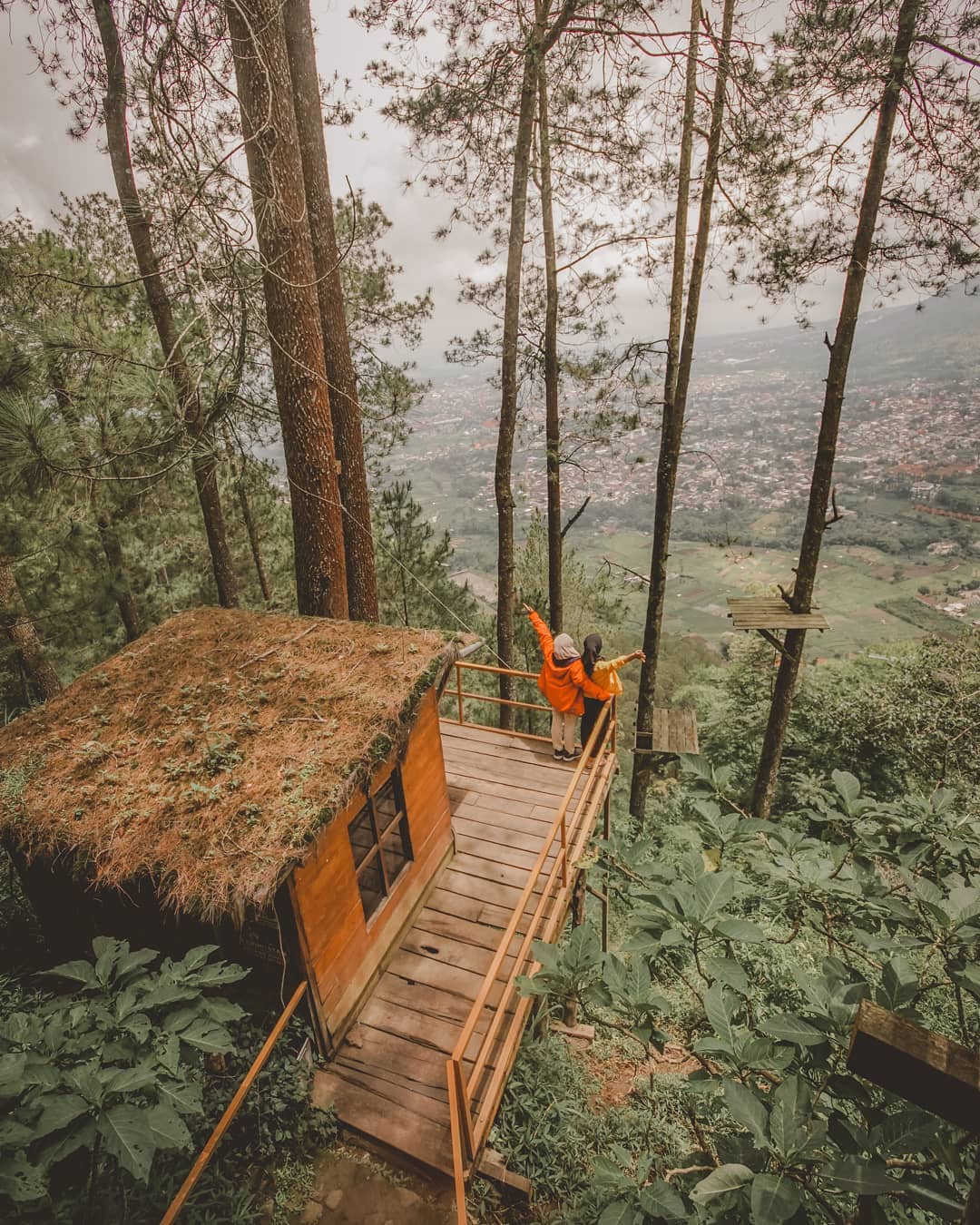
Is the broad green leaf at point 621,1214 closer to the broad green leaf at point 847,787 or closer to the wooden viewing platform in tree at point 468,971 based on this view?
the wooden viewing platform in tree at point 468,971

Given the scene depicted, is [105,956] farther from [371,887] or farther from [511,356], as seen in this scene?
[511,356]

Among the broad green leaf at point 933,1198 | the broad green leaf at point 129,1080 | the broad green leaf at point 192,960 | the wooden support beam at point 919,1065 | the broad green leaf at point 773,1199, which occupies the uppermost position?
the wooden support beam at point 919,1065

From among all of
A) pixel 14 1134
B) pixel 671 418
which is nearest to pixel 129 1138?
pixel 14 1134

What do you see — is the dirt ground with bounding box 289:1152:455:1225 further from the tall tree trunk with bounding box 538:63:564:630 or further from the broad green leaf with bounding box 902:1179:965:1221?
the tall tree trunk with bounding box 538:63:564:630

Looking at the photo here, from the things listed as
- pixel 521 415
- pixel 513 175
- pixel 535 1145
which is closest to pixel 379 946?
pixel 535 1145

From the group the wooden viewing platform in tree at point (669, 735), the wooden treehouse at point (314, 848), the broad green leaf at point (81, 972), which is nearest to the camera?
the broad green leaf at point (81, 972)

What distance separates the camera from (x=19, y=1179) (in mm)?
1951

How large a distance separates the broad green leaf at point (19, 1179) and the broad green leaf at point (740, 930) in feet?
8.78

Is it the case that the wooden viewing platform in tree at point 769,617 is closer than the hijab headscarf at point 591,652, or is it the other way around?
the hijab headscarf at point 591,652

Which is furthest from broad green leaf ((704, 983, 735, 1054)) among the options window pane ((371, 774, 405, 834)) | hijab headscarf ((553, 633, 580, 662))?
hijab headscarf ((553, 633, 580, 662))

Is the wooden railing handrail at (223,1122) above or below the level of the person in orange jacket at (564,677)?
below

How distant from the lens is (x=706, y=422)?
72.7 metres

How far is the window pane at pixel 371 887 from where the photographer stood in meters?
5.19

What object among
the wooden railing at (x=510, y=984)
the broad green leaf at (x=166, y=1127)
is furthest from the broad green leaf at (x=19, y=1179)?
the wooden railing at (x=510, y=984)
